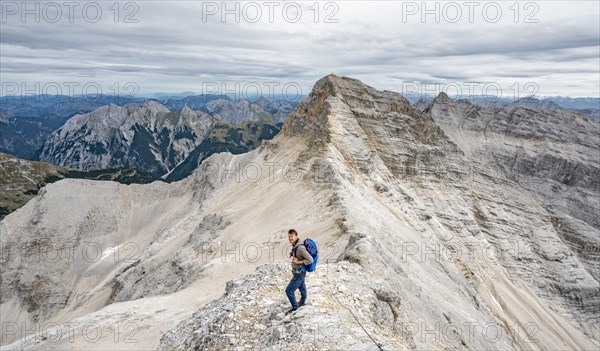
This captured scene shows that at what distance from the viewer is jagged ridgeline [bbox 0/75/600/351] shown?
19600 millimetres

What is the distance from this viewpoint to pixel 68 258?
103 m

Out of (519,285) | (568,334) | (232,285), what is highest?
(232,285)

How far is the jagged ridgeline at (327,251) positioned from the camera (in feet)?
64.3

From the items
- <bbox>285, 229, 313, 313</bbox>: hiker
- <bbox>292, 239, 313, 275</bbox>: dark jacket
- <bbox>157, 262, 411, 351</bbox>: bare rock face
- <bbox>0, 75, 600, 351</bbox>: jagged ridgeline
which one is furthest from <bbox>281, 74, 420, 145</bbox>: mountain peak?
<bbox>292, 239, 313, 275</bbox>: dark jacket

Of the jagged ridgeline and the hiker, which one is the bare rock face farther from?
the hiker

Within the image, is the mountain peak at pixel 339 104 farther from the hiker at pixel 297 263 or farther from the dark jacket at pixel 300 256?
the dark jacket at pixel 300 256

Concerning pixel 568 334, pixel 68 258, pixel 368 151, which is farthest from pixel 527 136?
pixel 68 258

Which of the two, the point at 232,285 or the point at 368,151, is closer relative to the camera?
the point at 232,285

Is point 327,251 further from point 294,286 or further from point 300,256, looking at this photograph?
point 300,256

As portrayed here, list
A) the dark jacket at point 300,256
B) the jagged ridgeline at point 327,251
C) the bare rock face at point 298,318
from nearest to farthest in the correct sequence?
the bare rock face at point 298,318 < the dark jacket at point 300,256 < the jagged ridgeline at point 327,251

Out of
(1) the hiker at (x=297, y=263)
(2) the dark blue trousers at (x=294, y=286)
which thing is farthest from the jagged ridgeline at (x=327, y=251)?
(1) the hiker at (x=297, y=263)

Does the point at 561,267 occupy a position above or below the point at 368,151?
below

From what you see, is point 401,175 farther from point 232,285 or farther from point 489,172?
point 232,285

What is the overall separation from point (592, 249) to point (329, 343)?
11439 centimetres
